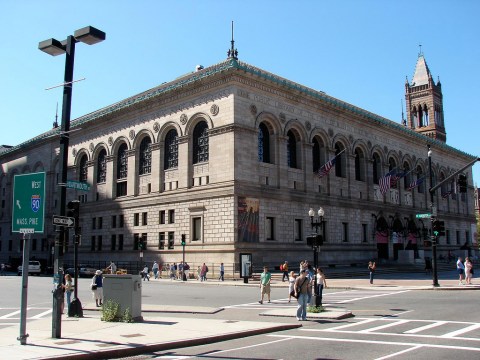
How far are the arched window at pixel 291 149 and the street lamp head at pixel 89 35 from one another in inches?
1548

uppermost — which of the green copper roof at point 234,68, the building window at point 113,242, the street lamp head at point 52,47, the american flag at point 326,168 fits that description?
the green copper roof at point 234,68

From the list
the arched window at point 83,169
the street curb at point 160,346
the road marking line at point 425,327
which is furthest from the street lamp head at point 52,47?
the arched window at point 83,169

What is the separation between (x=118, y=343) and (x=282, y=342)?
14.1ft

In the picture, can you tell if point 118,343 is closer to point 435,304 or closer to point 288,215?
point 435,304

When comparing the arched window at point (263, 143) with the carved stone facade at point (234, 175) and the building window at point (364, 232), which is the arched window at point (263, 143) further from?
the building window at point (364, 232)

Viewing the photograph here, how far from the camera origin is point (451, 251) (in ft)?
257

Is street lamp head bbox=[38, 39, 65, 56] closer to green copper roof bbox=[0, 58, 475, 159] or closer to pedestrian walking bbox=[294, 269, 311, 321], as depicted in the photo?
pedestrian walking bbox=[294, 269, 311, 321]

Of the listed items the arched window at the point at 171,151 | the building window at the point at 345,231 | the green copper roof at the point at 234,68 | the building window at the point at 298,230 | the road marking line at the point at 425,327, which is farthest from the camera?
the building window at the point at 345,231

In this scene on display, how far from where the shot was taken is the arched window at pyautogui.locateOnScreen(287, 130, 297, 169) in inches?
2085

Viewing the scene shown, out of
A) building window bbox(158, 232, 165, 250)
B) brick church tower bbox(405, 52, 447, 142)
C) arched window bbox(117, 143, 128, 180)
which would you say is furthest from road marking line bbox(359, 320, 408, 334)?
brick church tower bbox(405, 52, 447, 142)

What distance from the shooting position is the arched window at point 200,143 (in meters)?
49.3

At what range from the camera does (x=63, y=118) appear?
49.7 feet

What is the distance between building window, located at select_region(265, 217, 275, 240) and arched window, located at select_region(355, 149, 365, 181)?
17.8 metres

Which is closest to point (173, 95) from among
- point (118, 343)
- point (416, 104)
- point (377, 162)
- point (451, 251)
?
point (377, 162)
